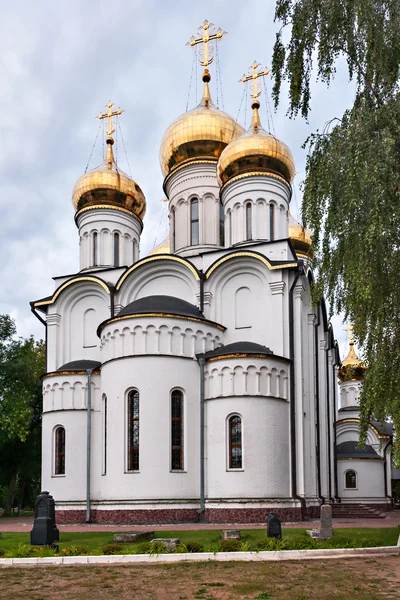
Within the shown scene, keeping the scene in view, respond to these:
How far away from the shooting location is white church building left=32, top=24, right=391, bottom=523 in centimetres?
1694

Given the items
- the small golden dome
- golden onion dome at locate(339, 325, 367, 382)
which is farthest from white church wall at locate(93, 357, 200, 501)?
golden onion dome at locate(339, 325, 367, 382)

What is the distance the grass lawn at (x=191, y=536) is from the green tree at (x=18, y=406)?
8.98 meters

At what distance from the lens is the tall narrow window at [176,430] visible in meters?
17.1

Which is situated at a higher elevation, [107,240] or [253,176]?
[253,176]

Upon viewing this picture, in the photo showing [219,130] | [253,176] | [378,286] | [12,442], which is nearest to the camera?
[378,286]

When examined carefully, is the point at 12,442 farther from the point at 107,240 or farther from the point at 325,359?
the point at 325,359

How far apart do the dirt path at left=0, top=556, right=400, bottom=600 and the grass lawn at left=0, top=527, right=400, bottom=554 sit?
1.91 metres

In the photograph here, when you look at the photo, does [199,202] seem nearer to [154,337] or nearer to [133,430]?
[154,337]

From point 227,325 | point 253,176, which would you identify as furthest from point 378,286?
point 253,176

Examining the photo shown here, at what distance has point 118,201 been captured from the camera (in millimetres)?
24062

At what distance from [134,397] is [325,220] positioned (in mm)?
8791

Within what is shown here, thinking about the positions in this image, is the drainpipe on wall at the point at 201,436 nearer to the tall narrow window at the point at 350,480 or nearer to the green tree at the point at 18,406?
the green tree at the point at 18,406

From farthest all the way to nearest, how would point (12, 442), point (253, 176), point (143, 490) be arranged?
1. point (12, 442)
2. point (253, 176)
3. point (143, 490)

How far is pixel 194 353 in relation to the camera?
17844 millimetres
